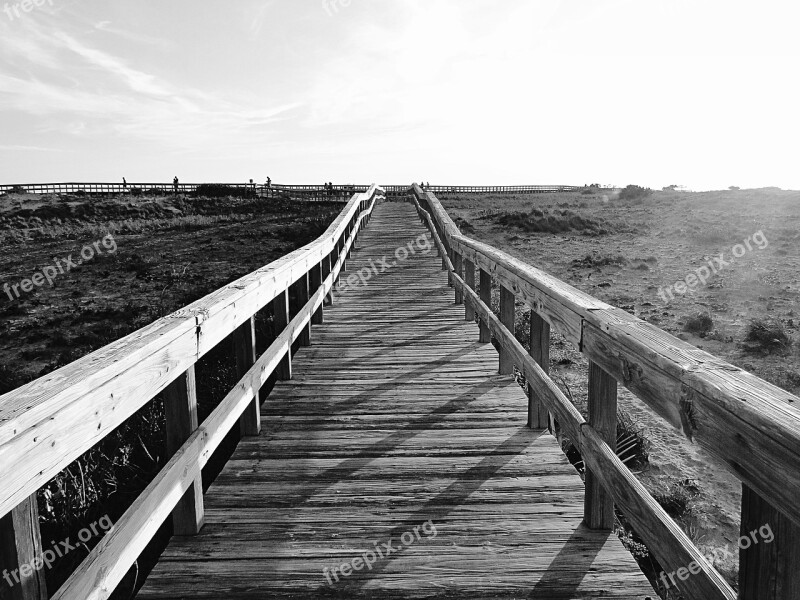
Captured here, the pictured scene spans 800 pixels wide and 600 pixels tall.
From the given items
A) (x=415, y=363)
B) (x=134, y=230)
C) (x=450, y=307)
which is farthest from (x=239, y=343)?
(x=134, y=230)

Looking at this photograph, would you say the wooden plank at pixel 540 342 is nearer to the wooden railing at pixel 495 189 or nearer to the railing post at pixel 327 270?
the railing post at pixel 327 270

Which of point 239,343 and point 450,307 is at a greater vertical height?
point 239,343

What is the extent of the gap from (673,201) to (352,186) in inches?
881

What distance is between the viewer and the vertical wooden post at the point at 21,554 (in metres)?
1.24

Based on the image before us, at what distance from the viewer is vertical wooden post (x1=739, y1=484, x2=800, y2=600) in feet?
4.00

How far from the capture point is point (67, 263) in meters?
16.1

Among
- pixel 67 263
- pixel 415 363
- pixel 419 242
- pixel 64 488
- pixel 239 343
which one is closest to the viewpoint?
pixel 239 343

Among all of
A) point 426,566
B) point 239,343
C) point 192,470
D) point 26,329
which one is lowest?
point 26,329

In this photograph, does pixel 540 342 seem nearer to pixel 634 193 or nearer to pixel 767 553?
pixel 767 553

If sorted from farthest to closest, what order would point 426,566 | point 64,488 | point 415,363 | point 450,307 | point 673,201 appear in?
point 673,201 < point 450,307 < point 415,363 < point 64,488 < point 426,566

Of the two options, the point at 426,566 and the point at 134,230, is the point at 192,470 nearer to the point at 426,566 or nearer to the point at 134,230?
the point at 426,566

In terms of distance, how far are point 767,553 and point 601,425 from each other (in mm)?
1143

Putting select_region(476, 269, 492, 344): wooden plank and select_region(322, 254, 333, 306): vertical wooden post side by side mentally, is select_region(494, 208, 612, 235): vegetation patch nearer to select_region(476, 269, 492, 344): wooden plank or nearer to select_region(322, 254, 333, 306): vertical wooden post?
select_region(322, 254, 333, 306): vertical wooden post

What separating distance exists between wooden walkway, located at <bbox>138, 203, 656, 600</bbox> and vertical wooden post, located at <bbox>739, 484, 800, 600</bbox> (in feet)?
3.28
